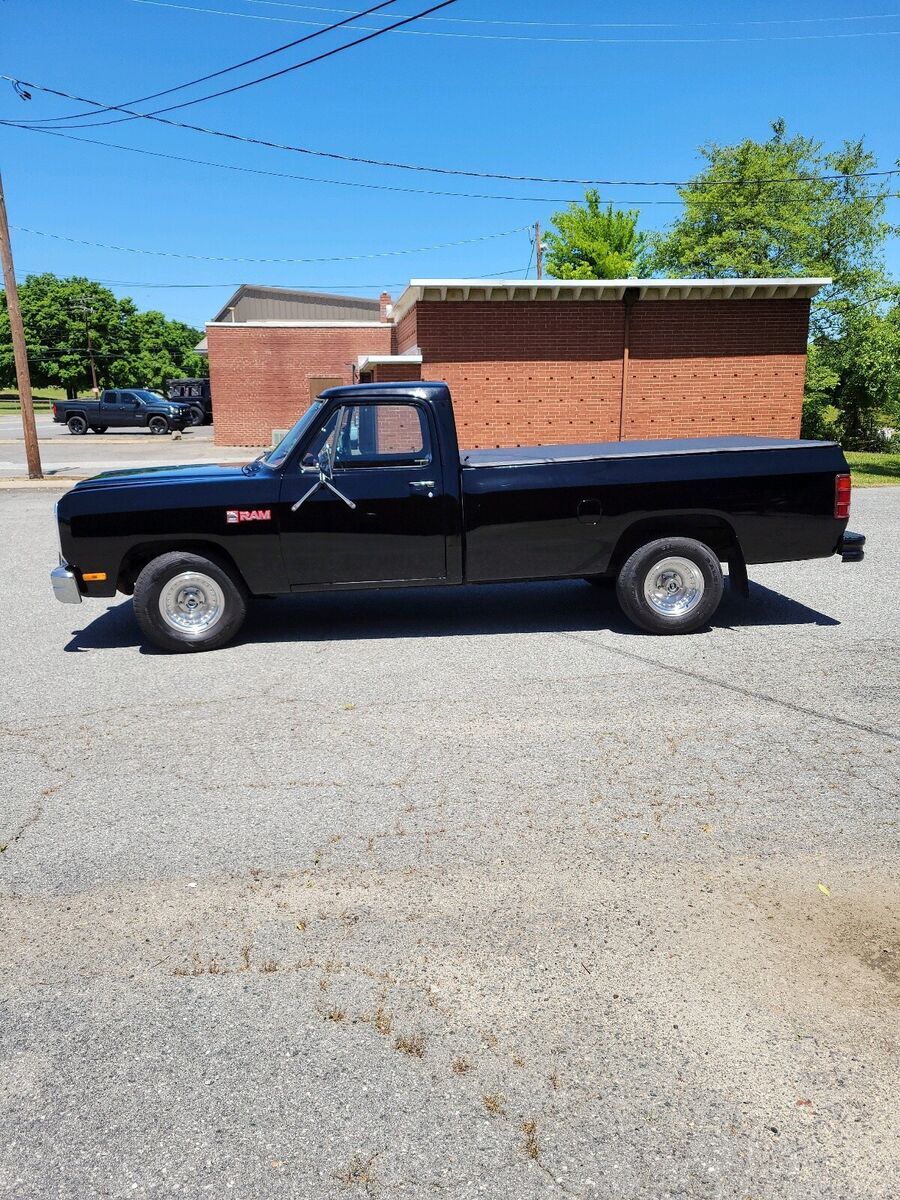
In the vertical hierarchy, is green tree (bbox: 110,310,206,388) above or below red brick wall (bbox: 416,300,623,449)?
above

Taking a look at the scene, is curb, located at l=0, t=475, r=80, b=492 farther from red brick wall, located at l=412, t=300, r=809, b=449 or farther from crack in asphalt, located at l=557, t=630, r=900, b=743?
crack in asphalt, located at l=557, t=630, r=900, b=743

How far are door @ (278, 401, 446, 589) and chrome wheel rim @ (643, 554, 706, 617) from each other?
1672mm

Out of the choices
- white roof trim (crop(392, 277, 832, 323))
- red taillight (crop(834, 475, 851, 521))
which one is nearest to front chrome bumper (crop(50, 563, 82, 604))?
red taillight (crop(834, 475, 851, 521))

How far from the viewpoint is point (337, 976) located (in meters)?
2.92

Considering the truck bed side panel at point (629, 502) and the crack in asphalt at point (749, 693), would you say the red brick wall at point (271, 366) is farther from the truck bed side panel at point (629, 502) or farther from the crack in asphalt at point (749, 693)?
the crack in asphalt at point (749, 693)

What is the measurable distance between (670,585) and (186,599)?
382cm

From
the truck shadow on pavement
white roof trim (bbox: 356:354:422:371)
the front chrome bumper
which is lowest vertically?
the truck shadow on pavement

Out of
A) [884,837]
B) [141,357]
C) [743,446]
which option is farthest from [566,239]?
[141,357]

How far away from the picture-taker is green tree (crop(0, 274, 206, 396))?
8044 cm

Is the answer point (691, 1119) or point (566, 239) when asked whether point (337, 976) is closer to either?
point (691, 1119)

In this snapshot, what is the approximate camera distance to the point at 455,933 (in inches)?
124

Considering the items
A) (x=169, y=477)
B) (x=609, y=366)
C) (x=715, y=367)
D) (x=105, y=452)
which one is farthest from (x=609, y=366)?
(x=105, y=452)

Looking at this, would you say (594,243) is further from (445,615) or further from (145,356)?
(145,356)

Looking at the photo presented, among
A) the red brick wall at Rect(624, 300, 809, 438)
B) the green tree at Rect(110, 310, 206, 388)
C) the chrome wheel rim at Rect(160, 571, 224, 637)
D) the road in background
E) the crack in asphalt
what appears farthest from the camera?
the green tree at Rect(110, 310, 206, 388)
